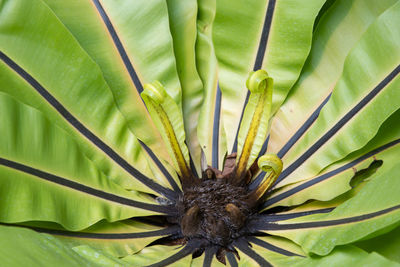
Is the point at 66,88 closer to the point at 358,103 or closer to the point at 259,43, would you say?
the point at 259,43

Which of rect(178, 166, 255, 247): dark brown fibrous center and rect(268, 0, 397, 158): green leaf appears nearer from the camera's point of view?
rect(178, 166, 255, 247): dark brown fibrous center

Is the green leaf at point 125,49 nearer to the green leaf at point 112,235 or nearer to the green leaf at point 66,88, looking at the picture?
the green leaf at point 66,88

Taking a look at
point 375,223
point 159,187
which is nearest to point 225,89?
point 159,187

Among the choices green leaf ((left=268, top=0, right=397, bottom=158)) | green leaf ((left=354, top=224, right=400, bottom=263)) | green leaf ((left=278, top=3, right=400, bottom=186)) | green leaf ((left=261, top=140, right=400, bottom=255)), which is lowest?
green leaf ((left=354, top=224, right=400, bottom=263))

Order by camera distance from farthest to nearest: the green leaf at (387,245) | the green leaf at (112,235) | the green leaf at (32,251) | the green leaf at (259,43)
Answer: the green leaf at (259,43), the green leaf at (112,235), the green leaf at (387,245), the green leaf at (32,251)

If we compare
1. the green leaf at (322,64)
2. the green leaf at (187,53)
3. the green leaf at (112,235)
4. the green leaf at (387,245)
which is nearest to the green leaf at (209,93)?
the green leaf at (187,53)

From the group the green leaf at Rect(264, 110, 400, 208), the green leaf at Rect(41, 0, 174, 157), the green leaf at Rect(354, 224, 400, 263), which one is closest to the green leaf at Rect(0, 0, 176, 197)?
the green leaf at Rect(41, 0, 174, 157)

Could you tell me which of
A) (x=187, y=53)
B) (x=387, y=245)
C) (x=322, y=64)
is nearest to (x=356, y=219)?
(x=387, y=245)

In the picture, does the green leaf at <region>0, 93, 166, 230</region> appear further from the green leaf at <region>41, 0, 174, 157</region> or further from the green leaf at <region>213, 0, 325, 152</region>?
the green leaf at <region>213, 0, 325, 152</region>

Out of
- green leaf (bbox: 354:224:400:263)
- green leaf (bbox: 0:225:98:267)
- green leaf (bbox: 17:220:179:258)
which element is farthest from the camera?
green leaf (bbox: 17:220:179:258)
